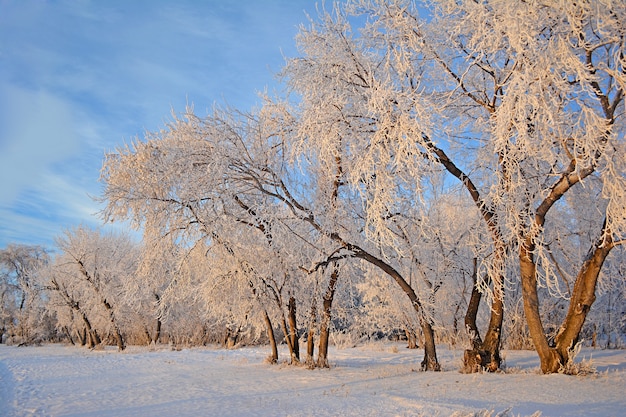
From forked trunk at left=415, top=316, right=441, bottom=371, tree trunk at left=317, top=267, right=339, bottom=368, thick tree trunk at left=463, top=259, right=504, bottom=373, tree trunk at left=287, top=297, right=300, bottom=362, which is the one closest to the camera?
thick tree trunk at left=463, top=259, right=504, bottom=373

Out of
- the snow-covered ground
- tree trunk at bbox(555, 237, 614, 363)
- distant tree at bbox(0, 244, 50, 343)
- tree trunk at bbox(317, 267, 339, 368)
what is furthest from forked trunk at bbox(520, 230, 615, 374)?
distant tree at bbox(0, 244, 50, 343)

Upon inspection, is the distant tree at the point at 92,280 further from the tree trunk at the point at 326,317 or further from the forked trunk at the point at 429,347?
the forked trunk at the point at 429,347

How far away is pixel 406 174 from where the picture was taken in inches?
395

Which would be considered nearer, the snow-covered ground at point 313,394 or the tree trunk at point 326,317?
the snow-covered ground at point 313,394

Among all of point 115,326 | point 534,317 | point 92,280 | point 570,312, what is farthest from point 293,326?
point 92,280

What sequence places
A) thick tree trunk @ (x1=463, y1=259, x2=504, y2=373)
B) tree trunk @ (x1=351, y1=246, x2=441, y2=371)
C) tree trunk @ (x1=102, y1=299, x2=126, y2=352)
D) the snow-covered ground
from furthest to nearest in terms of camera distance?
tree trunk @ (x1=102, y1=299, x2=126, y2=352), tree trunk @ (x1=351, y1=246, x2=441, y2=371), thick tree trunk @ (x1=463, y1=259, x2=504, y2=373), the snow-covered ground

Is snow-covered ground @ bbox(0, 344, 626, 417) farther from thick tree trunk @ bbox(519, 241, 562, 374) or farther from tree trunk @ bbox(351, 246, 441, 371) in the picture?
tree trunk @ bbox(351, 246, 441, 371)

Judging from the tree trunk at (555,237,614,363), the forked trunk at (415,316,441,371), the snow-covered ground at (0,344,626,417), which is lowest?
the snow-covered ground at (0,344,626,417)

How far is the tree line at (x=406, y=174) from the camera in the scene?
8.02 meters

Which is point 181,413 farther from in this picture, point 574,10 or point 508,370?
point 574,10

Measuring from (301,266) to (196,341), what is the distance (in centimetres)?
2525

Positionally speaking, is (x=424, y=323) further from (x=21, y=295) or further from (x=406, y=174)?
(x=21, y=295)

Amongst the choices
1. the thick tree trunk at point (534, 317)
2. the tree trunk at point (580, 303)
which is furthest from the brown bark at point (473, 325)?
the tree trunk at point (580, 303)

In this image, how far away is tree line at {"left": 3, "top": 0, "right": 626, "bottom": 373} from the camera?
802 centimetres
